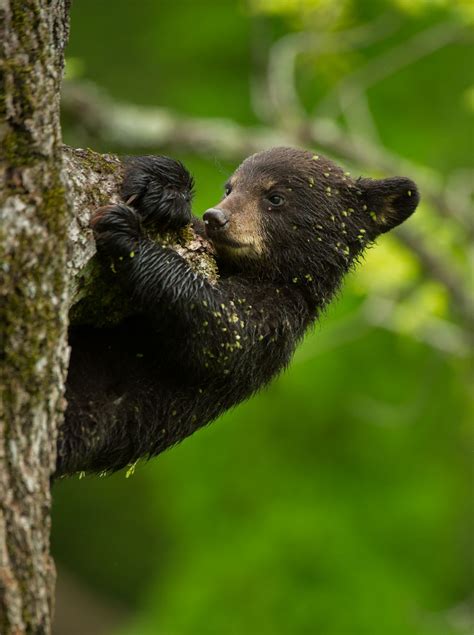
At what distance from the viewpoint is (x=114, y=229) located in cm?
434

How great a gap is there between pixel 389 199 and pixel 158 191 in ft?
5.10

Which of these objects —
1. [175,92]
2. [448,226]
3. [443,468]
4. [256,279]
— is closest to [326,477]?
[443,468]

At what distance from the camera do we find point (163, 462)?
15.8 meters

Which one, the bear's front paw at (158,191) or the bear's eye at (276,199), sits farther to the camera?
the bear's eye at (276,199)

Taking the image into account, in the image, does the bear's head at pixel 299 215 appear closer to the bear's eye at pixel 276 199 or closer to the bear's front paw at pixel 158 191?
the bear's eye at pixel 276 199

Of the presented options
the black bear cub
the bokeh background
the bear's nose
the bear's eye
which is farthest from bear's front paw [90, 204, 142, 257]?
the bokeh background

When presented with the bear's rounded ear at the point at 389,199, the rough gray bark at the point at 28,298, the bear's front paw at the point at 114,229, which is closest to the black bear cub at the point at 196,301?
the bear's front paw at the point at 114,229

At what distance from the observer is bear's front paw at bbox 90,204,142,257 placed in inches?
169

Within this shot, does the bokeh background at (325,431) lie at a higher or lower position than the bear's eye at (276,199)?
lower

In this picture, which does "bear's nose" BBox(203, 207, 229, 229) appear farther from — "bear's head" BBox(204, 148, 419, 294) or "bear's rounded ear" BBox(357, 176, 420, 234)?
"bear's rounded ear" BBox(357, 176, 420, 234)

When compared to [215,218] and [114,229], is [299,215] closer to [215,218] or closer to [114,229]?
[215,218]

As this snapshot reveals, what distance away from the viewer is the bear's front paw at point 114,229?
14.1ft

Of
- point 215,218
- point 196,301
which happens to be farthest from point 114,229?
point 215,218

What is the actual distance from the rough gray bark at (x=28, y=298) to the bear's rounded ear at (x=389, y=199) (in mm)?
2488
